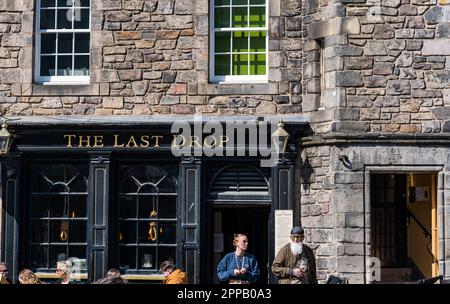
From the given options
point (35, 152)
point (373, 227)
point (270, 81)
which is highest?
point (270, 81)

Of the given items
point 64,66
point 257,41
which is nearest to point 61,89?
point 64,66

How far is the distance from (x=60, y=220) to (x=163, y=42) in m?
3.58

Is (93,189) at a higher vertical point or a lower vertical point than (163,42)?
lower

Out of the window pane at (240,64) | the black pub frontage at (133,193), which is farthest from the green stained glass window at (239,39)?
the black pub frontage at (133,193)

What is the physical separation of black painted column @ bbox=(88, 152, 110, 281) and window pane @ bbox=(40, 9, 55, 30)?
7.95ft

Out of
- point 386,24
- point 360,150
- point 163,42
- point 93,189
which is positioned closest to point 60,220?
point 93,189

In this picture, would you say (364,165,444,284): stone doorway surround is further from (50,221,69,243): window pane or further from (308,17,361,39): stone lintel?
(50,221,69,243): window pane

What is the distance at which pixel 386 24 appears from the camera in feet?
57.8

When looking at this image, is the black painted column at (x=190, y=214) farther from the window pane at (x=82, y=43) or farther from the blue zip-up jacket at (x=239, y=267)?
the window pane at (x=82, y=43)

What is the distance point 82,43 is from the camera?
62.1ft

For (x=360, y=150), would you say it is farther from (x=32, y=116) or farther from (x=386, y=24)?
(x=32, y=116)

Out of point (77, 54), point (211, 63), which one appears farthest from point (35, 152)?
point (211, 63)

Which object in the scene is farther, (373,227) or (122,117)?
(373,227)

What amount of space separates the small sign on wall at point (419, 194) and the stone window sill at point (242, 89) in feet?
10.8
